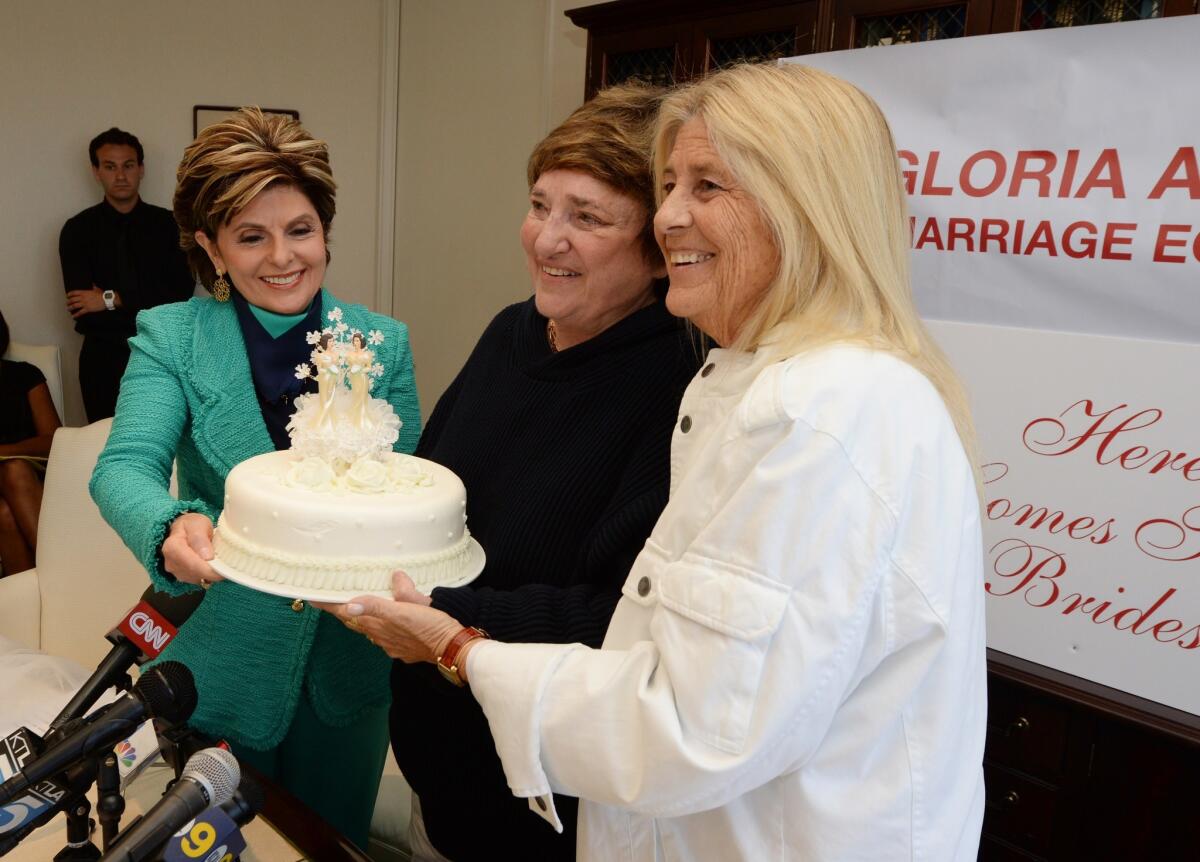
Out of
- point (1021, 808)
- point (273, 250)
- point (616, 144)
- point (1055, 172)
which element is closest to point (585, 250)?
point (616, 144)

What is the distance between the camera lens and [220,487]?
1600 mm

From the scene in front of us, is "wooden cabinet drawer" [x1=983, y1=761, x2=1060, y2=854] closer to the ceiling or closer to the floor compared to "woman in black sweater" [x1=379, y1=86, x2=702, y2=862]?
closer to the floor

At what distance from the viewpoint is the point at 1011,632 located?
201cm

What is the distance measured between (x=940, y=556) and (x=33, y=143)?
5282 mm

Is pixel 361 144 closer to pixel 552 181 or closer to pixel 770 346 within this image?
pixel 552 181

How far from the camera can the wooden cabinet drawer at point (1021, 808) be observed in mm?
2053

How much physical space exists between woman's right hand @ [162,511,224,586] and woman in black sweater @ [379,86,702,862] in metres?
0.28

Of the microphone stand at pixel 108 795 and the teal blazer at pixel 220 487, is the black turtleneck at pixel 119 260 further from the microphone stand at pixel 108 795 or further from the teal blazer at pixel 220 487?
the microphone stand at pixel 108 795

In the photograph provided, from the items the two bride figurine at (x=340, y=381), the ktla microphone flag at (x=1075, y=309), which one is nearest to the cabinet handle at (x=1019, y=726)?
the ktla microphone flag at (x=1075, y=309)

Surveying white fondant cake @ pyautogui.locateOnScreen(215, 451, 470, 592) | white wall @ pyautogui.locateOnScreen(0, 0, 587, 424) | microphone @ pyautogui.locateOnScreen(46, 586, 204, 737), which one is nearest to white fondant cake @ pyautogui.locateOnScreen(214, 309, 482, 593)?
white fondant cake @ pyautogui.locateOnScreen(215, 451, 470, 592)

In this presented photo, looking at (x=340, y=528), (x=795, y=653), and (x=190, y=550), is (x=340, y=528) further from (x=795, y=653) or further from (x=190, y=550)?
(x=795, y=653)

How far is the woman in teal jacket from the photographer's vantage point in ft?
5.03

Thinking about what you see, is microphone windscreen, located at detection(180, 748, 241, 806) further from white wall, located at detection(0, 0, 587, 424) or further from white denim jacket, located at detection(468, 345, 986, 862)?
white wall, located at detection(0, 0, 587, 424)

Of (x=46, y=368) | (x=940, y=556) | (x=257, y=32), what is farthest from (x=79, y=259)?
(x=940, y=556)
